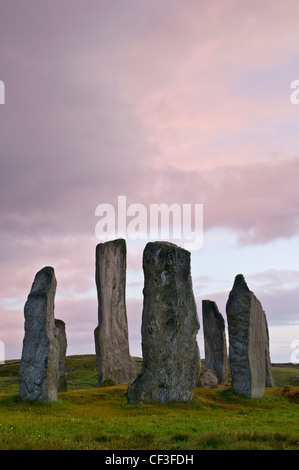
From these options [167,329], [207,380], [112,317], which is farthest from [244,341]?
[112,317]

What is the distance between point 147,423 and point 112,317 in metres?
18.2

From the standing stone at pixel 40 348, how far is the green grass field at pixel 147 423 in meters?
0.64

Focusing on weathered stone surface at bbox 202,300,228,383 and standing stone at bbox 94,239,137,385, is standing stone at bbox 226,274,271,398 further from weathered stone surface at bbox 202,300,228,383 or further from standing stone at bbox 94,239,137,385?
standing stone at bbox 94,239,137,385

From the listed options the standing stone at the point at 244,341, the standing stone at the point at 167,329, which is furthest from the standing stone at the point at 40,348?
the standing stone at the point at 244,341

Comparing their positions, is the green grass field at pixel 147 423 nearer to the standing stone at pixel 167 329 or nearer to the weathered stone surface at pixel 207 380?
the standing stone at pixel 167 329

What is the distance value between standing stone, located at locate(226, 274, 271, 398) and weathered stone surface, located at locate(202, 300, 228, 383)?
350 inches

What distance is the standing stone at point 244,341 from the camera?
29031 mm

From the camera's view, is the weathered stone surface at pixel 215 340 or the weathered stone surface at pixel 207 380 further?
the weathered stone surface at pixel 215 340

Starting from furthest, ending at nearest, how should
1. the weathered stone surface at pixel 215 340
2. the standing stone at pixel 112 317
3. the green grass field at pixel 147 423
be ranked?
the weathered stone surface at pixel 215 340
the standing stone at pixel 112 317
the green grass field at pixel 147 423

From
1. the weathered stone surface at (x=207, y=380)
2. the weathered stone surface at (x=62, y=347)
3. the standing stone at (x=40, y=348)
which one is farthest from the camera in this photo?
the weathered stone surface at (x=207, y=380)

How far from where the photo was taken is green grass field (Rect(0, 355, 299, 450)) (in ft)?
42.9
